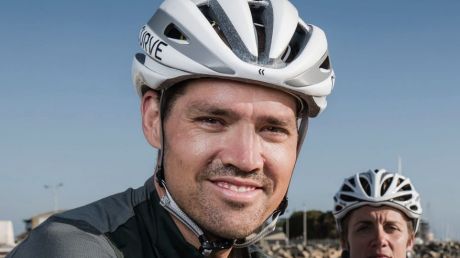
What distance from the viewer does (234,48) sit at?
3.70 metres

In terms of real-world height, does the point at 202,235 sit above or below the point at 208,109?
below

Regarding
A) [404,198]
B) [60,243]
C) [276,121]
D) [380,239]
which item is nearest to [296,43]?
[276,121]

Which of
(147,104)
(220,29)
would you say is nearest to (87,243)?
(147,104)

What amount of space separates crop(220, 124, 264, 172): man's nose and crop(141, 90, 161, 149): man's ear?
1.88ft

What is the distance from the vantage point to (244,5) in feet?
12.6

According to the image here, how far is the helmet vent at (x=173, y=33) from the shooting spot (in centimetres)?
393

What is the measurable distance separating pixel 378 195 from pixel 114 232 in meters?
4.47

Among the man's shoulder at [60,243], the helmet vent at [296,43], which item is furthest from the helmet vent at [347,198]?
the man's shoulder at [60,243]

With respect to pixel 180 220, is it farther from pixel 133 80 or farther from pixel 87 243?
pixel 133 80

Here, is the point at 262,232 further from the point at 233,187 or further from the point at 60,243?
the point at 60,243

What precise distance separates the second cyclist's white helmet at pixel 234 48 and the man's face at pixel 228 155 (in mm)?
89

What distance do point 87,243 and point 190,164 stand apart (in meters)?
0.67

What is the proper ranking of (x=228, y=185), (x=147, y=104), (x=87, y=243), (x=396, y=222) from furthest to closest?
(x=396, y=222) < (x=147, y=104) < (x=228, y=185) < (x=87, y=243)

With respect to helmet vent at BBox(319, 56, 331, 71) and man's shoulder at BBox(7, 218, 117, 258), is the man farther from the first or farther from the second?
helmet vent at BBox(319, 56, 331, 71)
